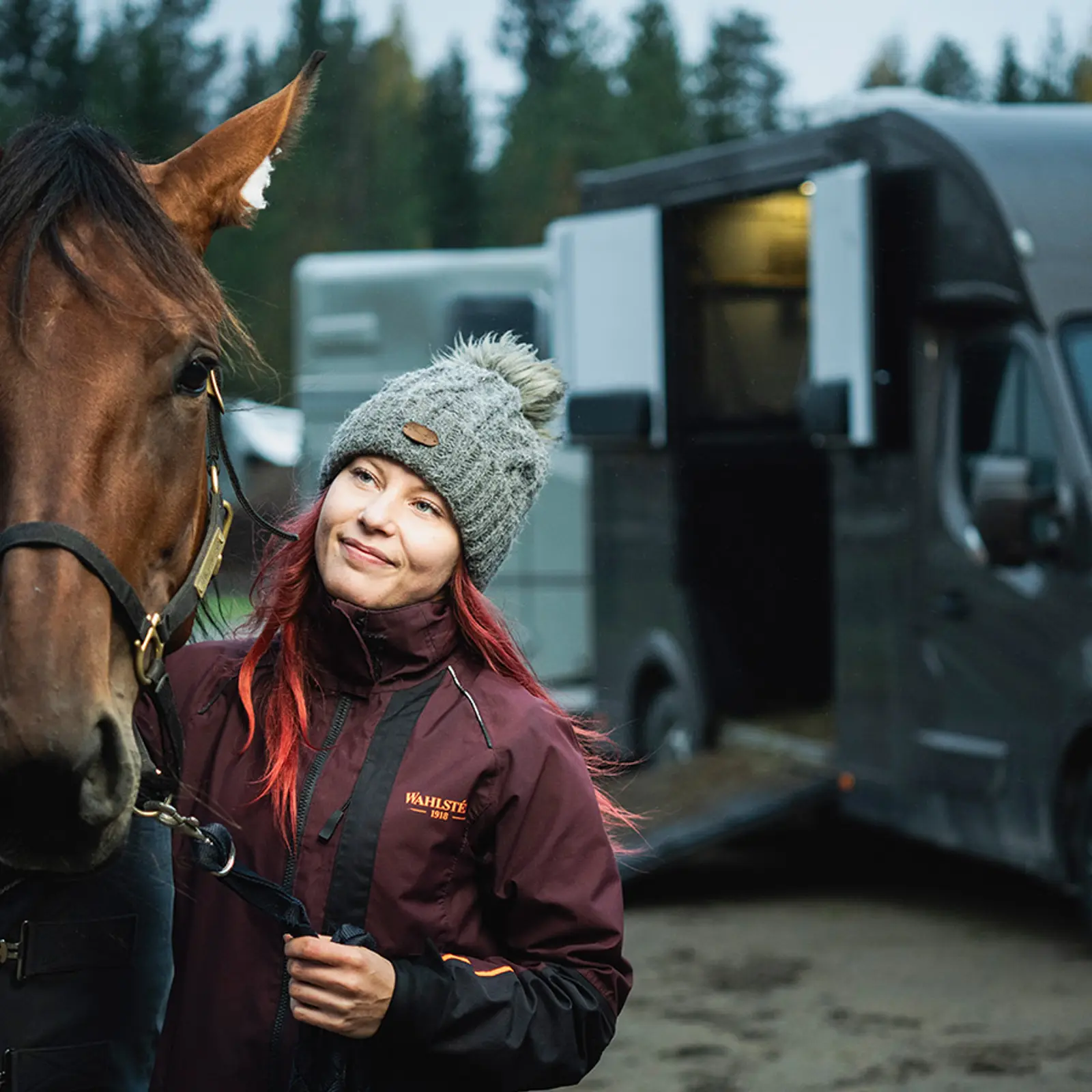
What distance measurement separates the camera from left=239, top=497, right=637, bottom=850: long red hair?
7.04 ft

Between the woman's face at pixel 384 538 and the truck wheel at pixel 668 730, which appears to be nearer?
the woman's face at pixel 384 538

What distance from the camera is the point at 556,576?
1080 cm

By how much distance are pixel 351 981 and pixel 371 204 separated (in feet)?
143

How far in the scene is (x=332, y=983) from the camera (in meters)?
1.95

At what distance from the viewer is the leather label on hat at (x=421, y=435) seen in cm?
231

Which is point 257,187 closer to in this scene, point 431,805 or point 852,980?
point 431,805

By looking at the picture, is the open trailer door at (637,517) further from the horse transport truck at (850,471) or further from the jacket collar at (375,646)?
the jacket collar at (375,646)

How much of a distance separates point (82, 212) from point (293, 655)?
589 millimetres

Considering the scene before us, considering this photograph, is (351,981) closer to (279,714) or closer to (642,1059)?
(279,714)

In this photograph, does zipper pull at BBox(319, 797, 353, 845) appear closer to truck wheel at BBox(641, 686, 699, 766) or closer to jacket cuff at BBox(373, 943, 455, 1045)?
jacket cuff at BBox(373, 943, 455, 1045)

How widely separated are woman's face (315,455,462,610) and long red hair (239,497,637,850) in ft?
0.15

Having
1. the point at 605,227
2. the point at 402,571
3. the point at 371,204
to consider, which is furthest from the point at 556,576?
the point at 371,204

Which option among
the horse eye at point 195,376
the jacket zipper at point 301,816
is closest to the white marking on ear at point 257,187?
the horse eye at point 195,376

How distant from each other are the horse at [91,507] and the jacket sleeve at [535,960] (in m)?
0.38
